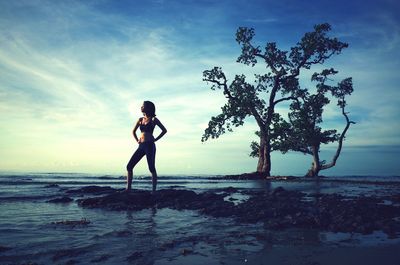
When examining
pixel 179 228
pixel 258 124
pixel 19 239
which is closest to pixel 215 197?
pixel 179 228

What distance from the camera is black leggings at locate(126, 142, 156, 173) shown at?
10188mm

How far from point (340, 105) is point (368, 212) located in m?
24.8

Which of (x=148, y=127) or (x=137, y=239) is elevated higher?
(x=148, y=127)

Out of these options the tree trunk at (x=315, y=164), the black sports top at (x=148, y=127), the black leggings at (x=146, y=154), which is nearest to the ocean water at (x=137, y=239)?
the black leggings at (x=146, y=154)

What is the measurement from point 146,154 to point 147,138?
519mm

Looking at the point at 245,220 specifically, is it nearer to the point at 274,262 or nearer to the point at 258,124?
the point at 274,262

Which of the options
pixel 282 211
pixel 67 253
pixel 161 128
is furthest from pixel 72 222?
pixel 161 128

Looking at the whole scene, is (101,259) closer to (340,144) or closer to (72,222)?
(72,222)

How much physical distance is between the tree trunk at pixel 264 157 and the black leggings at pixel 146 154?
1912 cm

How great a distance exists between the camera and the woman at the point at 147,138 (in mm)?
10188

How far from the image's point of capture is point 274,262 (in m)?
3.33

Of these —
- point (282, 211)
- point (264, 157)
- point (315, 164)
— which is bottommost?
point (282, 211)

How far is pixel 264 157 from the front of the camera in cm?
2852

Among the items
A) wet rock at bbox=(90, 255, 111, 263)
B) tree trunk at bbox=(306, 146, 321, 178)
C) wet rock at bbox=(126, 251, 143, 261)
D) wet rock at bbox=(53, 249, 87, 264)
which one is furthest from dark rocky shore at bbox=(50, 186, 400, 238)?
tree trunk at bbox=(306, 146, 321, 178)
